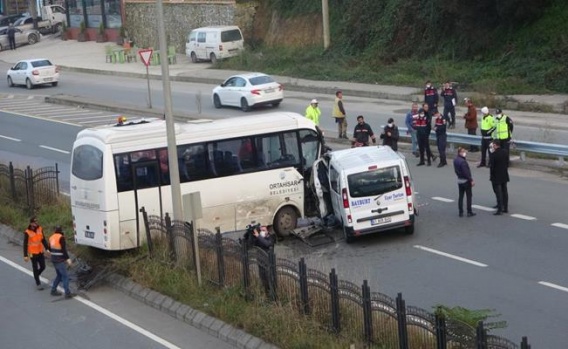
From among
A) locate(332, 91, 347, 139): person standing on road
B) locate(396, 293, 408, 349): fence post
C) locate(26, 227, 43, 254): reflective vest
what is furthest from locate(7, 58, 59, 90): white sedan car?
locate(396, 293, 408, 349): fence post

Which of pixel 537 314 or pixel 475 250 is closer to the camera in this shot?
pixel 537 314

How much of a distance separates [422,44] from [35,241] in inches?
1180

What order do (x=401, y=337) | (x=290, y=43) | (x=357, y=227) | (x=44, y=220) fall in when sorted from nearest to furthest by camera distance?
(x=401, y=337) → (x=357, y=227) → (x=44, y=220) → (x=290, y=43)

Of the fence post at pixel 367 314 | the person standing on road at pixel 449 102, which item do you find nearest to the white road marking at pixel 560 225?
the fence post at pixel 367 314

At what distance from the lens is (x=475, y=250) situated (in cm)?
1830

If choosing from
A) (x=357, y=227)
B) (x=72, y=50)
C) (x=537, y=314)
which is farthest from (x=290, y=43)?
(x=537, y=314)

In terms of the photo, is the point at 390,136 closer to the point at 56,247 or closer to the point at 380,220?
the point at 380,220

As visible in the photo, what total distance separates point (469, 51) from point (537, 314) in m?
29.5

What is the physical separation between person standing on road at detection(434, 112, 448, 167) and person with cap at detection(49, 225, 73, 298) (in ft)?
36.8

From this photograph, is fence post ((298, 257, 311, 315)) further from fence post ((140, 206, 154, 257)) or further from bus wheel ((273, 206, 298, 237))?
bus wheel ((273, 206, 298, 237))

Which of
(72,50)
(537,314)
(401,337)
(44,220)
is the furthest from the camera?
(72,50)

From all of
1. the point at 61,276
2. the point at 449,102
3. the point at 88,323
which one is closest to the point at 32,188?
A: the point at 61,276

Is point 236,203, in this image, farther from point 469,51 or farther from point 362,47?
point 362,47

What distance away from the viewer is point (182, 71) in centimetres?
5400
